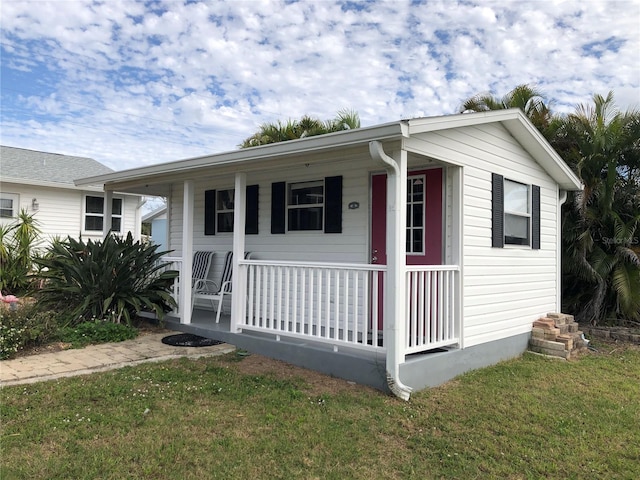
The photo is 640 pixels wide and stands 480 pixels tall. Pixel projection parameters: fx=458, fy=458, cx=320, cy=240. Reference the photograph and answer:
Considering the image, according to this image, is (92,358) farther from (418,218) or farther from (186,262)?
(418,218)

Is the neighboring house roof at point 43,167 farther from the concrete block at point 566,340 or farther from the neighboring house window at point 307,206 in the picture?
the concrete block at point 566,340

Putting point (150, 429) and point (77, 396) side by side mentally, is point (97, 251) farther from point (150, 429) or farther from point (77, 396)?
point (150, 429)

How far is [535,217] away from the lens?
6.57m

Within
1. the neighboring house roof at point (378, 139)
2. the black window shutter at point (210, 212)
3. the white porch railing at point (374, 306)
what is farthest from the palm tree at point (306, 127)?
the white porch railing at point (374, 306)

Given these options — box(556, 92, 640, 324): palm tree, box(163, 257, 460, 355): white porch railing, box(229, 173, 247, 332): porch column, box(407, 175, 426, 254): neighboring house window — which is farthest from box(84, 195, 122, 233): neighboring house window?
box(556, 92, 640, 324): palm tree

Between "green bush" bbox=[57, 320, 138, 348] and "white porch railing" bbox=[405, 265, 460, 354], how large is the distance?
12.4 feet

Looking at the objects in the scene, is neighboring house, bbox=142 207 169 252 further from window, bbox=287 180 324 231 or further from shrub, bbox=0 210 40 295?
window, bbox=287 180 324 231

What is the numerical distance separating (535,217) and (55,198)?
12968 millimetres

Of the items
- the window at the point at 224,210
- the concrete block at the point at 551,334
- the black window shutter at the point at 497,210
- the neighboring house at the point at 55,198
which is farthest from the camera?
the neighboring house at the point at 55,198

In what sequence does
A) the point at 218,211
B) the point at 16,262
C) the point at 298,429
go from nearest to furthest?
the point at 298,429 → the point at 218,211 → the point at 16,262

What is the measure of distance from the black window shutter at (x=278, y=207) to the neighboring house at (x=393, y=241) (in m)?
0.02

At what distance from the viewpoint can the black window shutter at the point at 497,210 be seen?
224 inches

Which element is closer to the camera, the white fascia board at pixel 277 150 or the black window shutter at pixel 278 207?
the white fascia board at pixel 277 150

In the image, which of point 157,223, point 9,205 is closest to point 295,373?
point 9,205
